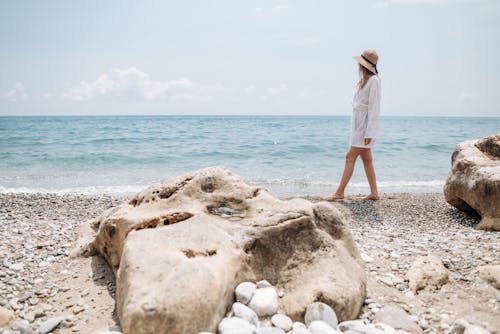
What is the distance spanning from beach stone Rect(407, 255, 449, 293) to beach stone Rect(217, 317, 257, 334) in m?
1.56

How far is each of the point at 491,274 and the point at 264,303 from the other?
1.97 m

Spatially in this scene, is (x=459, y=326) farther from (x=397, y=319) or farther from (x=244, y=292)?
(x=244, y=292)

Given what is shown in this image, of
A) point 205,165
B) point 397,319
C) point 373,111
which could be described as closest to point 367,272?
point 397,319

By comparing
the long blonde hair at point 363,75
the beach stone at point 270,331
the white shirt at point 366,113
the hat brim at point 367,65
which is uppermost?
the hat brim at point 367,65

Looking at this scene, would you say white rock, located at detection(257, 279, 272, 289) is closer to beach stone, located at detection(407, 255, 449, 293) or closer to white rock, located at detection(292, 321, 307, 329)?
white rock, located at detection(292, 321, 307, 329)

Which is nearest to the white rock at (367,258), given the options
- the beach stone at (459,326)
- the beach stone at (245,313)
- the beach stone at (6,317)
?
the beach stone at (459,326)

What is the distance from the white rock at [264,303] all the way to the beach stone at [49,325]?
4.16ft

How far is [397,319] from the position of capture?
96.9 inches

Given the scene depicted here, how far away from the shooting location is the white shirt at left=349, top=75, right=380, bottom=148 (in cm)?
570

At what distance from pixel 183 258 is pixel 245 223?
73cm

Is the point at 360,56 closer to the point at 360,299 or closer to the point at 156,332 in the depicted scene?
the point at 360,299

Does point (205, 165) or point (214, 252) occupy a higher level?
point (214, 252)

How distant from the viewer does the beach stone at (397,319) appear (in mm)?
2387

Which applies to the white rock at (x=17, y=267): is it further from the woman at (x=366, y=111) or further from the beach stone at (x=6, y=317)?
the woman at (x=366, y=111)
